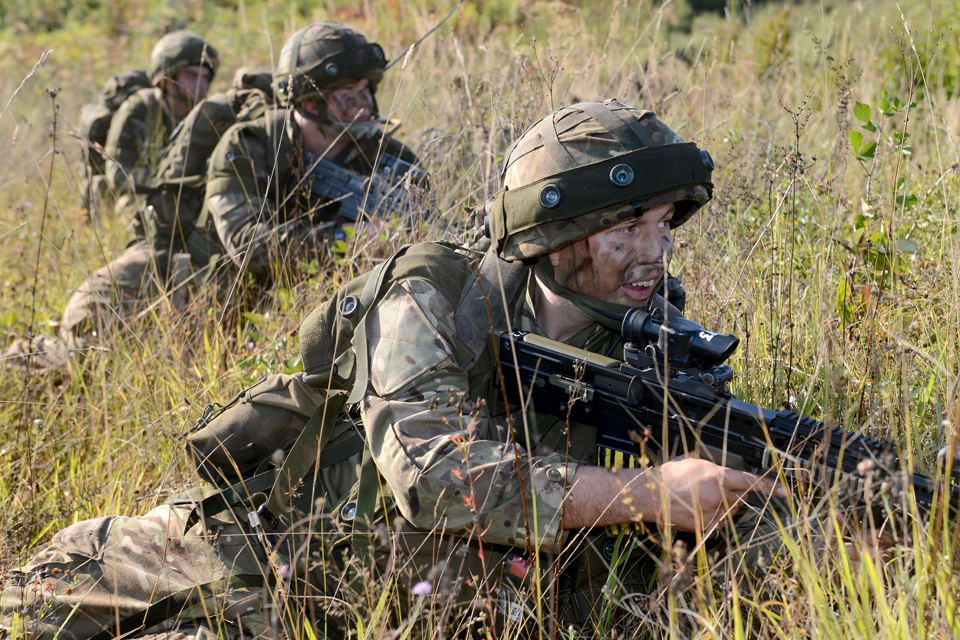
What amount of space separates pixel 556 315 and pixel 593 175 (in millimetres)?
426

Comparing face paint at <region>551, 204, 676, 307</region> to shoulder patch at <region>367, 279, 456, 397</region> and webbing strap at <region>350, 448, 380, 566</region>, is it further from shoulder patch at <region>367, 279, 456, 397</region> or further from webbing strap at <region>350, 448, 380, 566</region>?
webbing strap at <region>350, 448, 380, 566</region>

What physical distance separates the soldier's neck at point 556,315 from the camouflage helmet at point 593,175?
14cm

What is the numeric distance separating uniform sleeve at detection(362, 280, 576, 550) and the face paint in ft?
1.46

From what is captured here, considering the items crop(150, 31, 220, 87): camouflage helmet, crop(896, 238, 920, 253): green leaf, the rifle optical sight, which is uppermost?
crop(150, 31, 220, 87): camouflage helmet

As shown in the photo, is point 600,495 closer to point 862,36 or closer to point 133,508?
point 133,508

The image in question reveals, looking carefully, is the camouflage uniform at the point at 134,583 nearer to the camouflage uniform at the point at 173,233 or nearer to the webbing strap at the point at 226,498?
the webbing strap at the point at 226,498

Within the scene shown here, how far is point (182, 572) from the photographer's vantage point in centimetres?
252

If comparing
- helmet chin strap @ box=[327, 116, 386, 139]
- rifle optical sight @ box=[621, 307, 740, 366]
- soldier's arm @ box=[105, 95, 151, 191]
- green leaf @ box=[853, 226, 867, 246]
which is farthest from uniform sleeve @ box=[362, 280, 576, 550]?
soldier's arm @ box=[105, 95, 151, 191]

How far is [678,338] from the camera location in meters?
2.15

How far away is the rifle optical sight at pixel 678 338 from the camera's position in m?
2.12

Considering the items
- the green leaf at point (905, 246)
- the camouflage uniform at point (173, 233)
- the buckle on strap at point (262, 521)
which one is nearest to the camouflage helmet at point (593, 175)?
the green leaf at point (905, 246)

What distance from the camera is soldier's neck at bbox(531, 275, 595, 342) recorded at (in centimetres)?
256

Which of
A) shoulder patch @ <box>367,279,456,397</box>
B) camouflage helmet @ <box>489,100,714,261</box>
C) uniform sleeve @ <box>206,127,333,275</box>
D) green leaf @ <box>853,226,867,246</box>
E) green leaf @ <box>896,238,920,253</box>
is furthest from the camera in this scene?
uniform sleeve @ <box>206,127,333,275</box>

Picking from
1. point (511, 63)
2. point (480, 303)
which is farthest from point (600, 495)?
point (511, 63)
